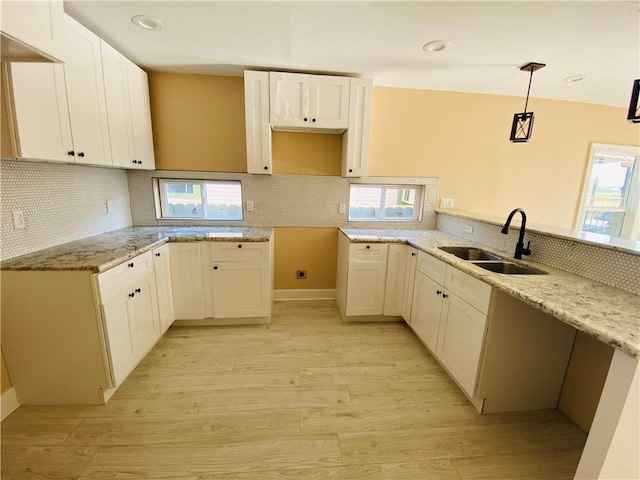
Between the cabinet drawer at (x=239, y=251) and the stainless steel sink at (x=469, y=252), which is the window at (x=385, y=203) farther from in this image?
the cabinet drawer at (x=239, y=251)

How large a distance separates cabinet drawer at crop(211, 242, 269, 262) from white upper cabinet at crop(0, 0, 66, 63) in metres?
1.55

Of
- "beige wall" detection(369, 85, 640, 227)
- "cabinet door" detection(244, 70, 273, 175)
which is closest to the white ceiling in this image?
"cabinet door" detection(244, 70, 273, 175)

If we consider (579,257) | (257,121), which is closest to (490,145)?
(579,257)

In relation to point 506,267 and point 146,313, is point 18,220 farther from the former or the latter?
point 506,267

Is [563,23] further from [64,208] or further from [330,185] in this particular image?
[64,208]

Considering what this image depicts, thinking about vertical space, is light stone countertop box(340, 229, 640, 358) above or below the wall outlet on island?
below

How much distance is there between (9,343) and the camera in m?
1.53

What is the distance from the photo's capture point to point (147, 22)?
176cm

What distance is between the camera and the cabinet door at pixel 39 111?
1.32m

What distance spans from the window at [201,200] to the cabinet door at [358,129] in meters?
1.27

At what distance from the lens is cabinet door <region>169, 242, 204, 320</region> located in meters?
2.39

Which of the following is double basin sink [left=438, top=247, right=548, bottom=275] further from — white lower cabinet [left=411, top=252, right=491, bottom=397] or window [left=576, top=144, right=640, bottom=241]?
window [left=576, top=144, right=640, bottom=241]

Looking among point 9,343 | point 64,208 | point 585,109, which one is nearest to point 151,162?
point 64,208

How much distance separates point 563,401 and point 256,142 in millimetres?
3092
